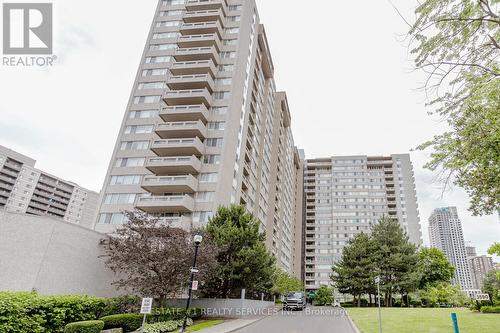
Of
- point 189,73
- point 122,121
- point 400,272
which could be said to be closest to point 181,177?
point 122,121

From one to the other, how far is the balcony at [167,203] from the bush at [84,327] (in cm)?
2452

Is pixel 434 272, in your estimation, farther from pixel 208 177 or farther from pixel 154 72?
pixel 154 72

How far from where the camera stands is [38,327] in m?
12.2

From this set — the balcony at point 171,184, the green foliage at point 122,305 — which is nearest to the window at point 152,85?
the balcony at point 171,184

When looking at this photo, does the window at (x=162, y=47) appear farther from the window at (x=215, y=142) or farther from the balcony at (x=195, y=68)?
the window at (x=215, y=142)

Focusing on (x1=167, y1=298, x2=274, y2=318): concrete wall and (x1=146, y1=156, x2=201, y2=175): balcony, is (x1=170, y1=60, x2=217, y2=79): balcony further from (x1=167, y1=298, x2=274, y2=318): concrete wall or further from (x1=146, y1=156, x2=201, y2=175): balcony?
(x1=167, y1=298, x2=274, y2=318): concrete wall

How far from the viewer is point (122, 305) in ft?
60.6

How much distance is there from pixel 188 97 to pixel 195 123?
5002 millimetres

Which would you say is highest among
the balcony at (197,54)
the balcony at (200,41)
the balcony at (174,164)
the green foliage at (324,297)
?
the balcony at (200,41)

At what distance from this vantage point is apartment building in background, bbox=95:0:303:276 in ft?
133

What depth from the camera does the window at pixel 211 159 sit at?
42741mm

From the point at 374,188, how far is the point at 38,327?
115 m

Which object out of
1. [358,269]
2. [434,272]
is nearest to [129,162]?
[358,269]

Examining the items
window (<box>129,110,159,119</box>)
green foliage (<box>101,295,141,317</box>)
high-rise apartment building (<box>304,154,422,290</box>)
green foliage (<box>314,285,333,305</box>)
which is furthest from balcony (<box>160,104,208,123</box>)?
high-rise apartment building (<box>304,154,422,290</box>)
